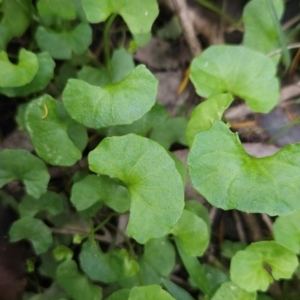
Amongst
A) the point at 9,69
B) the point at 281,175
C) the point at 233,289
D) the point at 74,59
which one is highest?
the point at 9,69

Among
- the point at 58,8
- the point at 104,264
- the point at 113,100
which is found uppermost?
the point at 58,8

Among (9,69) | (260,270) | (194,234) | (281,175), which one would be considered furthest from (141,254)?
(9,69)

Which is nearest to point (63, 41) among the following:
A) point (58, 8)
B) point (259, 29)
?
point (58, 8)

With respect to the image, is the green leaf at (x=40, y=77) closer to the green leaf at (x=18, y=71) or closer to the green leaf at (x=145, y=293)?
the green leaf at (x=18, y=71)

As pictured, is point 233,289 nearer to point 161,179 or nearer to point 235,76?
point 161,179

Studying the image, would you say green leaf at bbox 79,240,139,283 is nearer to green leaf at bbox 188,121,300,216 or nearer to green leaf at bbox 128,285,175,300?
green leaf at bbox 128,285,175,300

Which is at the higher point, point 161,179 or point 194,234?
point 161,179

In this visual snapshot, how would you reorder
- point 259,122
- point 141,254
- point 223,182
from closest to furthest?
point 223,182 < point 141,254 < point 259,122

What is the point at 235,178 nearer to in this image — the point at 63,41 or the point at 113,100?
the point at 113,100
